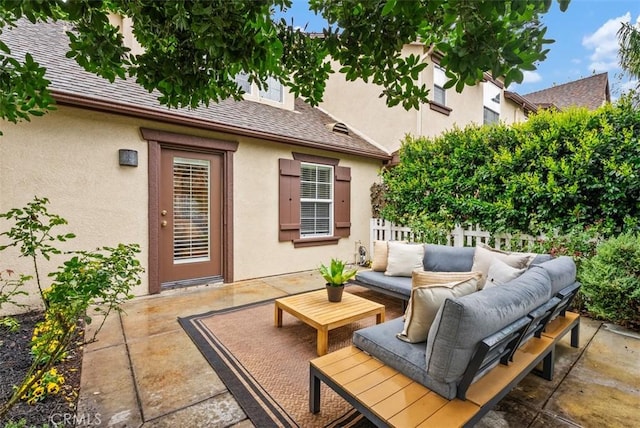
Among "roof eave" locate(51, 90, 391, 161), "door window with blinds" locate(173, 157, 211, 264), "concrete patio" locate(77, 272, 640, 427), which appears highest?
"roof eave" locate(51, 90, 391, 161)

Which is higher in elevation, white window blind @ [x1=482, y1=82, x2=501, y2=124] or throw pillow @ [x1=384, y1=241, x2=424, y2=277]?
white window blind @ [x1=482, y1=82, x2=501, y2=124]

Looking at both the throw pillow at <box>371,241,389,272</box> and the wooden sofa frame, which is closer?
the wooden sofa frame

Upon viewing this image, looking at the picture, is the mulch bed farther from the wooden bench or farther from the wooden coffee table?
the wooden coffee table

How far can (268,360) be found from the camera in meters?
2.77

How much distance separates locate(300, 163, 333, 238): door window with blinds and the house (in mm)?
24

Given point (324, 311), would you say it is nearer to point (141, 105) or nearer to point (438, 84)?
point (141, 105)

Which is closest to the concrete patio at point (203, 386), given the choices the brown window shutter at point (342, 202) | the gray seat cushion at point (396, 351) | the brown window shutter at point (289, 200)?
the gray seat cushion at point (396, 351)

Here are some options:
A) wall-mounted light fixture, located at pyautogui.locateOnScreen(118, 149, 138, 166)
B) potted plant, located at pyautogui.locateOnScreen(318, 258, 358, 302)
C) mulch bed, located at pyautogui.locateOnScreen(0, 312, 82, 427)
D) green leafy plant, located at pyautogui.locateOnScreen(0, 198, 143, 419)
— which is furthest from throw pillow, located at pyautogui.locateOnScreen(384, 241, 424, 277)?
wall-mounted light fixture, located at pyautogui.locateOnScreen(118, 149, 138, 166)

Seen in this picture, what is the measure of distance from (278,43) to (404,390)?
2137 mm

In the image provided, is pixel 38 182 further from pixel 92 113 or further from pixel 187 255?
pixel 187 255

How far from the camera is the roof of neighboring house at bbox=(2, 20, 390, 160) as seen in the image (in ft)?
13.4

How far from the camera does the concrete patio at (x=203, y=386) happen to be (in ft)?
6.63

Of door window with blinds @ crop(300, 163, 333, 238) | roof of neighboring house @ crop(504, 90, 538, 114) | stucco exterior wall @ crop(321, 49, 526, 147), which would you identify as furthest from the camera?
roof of neighboring house @ crop(504, 90, 538, 114)

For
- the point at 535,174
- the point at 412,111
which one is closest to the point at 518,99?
the point at 412,111
